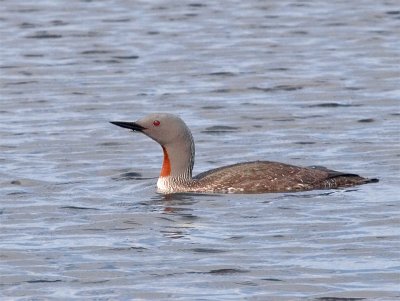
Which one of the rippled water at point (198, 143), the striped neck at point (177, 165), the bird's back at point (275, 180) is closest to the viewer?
the rippled water at point (198, 143)

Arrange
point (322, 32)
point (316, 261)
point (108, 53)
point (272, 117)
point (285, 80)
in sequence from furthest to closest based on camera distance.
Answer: point (322, 32)
point (108, 53)
point (285, 80)
point (272, 117)
point (316, 261)

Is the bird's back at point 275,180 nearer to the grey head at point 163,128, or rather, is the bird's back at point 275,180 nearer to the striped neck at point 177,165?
the striped neck at point 177,165

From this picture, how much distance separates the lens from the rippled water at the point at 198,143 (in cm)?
1103

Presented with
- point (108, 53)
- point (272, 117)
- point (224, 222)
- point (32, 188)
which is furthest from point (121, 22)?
point (224, 222)

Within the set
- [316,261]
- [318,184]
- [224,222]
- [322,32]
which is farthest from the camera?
[322,32]

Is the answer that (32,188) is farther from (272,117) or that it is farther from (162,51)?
(162,51)

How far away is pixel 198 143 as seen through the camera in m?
16.8

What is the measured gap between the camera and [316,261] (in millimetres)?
11227

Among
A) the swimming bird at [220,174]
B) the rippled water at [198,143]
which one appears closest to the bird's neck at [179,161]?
the swimming bird at [220,174]

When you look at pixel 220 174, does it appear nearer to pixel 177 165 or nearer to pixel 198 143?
pixel 177 165

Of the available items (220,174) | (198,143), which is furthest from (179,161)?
(198,143)

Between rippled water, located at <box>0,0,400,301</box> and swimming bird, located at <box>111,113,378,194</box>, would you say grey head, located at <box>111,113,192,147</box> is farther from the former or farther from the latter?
rippled water, located at <box>0,0,400,301</box>

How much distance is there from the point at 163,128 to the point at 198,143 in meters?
2.58

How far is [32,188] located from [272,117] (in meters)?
4.45
